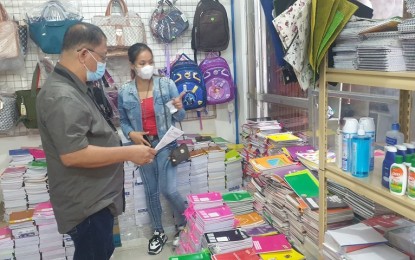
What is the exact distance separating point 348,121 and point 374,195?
0.30 meters

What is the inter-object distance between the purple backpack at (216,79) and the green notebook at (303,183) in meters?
1.74

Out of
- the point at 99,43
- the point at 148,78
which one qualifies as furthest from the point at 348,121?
the point at 148,78

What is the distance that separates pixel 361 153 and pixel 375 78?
306 mm

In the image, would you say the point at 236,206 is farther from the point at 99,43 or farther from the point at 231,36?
the point at 231,36

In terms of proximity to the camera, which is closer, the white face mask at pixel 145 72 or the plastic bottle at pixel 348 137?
the plastic bottle at pixel 348 137

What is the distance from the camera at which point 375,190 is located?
52.2 inches

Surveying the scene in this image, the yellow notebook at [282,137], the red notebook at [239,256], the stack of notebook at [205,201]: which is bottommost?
the red notebook at [239,256]

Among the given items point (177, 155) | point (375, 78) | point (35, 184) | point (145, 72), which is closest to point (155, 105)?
point (145, 72)

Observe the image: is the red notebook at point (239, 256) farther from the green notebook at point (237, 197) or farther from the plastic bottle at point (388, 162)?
the plastic bottle at point (388, 162)

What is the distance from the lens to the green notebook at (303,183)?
2.22 meters

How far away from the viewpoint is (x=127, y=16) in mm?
3572

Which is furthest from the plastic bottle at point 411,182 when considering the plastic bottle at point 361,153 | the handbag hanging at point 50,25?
the handbag hanging at point 50,25

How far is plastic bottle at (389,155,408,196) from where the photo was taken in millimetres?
1213

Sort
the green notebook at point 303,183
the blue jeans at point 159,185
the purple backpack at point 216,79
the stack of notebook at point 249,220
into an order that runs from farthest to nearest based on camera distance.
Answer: the purple backpack at point 216,79 → the blue jeans at point 159,185 → the stack of notebook at point 249,220 → the green notebook at point 303,183
